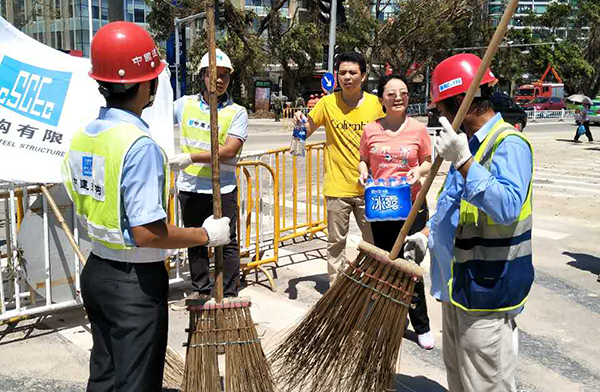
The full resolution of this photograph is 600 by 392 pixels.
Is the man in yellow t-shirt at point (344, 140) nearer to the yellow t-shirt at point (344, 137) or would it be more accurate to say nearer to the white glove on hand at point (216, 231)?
the yellow t-shirt at point (344, 137)

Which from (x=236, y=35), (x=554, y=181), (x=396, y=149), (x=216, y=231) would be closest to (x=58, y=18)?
(x=236, y=35)

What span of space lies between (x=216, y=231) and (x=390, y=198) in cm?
170

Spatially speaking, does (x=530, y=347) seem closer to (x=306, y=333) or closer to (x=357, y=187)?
(x=357, y=187)

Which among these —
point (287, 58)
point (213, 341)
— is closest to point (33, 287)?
point (213, 341)

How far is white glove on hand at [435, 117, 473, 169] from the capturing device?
87.1 inches

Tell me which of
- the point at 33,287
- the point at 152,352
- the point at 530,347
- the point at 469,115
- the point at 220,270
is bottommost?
the point at 530,347

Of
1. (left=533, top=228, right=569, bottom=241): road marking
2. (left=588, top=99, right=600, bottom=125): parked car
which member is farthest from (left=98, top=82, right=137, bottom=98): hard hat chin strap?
(left=588, top=99, right=600, bottom=125): parked car

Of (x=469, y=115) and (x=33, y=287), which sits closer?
(x=469, y=115)

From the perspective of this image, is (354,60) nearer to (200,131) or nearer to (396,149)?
(396,149)

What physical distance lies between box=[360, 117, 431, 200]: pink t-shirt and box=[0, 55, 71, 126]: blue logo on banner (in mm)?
2086

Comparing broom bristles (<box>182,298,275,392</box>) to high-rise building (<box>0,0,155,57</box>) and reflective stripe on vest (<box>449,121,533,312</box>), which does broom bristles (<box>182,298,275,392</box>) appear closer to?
reflective stripe on vest (<box>449,121,533,312</box>)

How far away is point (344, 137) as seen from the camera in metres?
4.53

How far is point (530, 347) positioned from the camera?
4203mm

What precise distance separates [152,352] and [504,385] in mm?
1401
